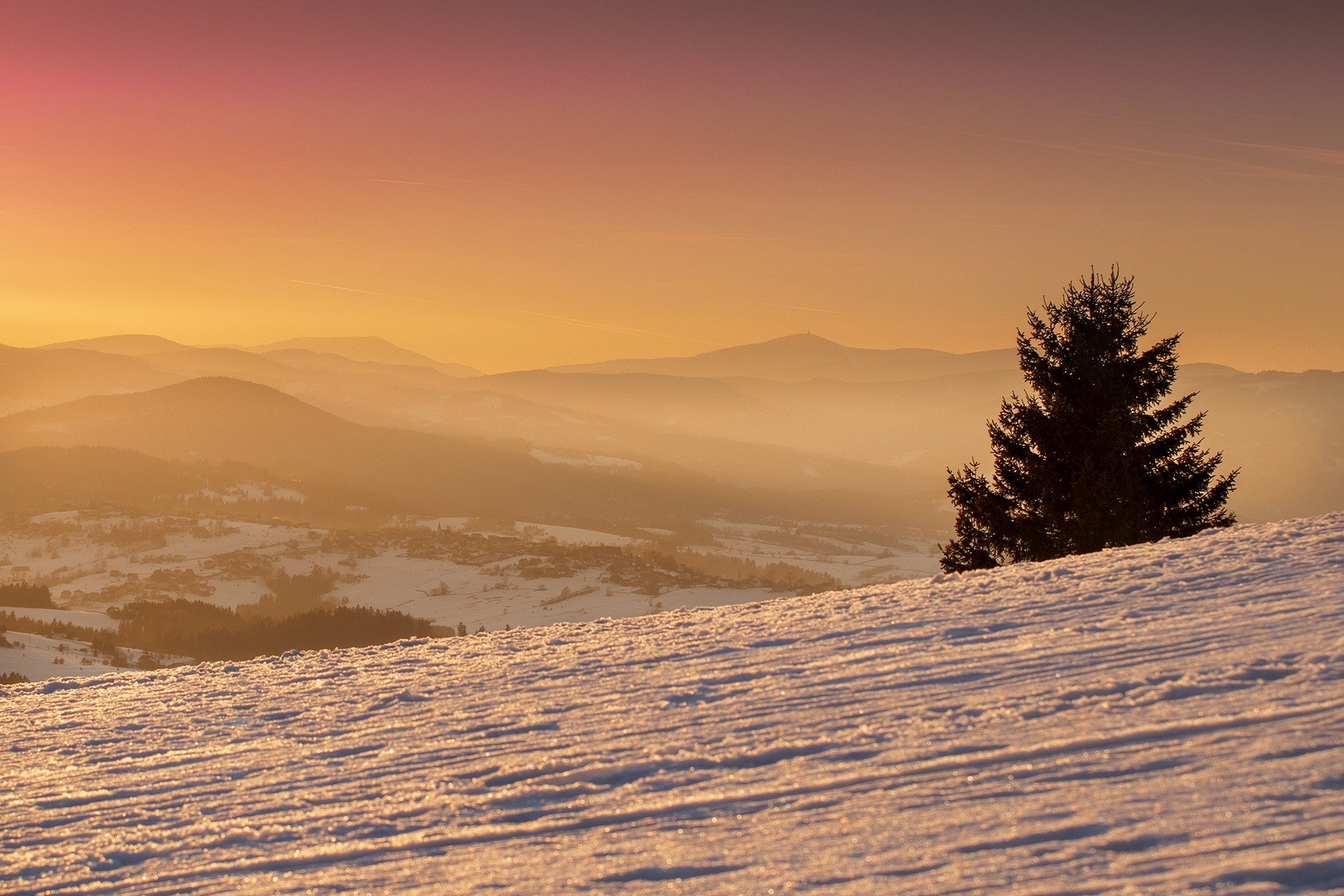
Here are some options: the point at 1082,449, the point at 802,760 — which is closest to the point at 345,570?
the point at 1082,449

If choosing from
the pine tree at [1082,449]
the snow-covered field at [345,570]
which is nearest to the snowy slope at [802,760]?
the pine tree at [1082,449]

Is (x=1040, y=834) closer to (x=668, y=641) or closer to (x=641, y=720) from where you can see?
(x=641, y=720)

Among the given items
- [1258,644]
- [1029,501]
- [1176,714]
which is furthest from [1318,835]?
[1029,501]

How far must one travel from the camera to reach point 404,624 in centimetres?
8512

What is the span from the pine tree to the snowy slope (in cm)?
1509

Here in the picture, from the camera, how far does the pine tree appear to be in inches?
902

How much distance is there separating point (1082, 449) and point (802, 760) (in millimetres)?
20810

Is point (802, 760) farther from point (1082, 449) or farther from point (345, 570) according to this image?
point (345, 570)

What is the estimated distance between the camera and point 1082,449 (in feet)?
77.0

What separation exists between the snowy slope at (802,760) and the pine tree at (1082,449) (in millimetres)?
15093

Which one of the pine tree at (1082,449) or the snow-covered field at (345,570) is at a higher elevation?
the pine tree at (1082,449)

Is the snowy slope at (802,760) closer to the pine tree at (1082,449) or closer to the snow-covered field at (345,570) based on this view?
the pine tree at (1082,449)

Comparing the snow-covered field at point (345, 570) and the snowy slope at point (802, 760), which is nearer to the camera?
the snowy slope at point (802, 760)

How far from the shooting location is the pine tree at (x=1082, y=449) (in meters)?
22.9
